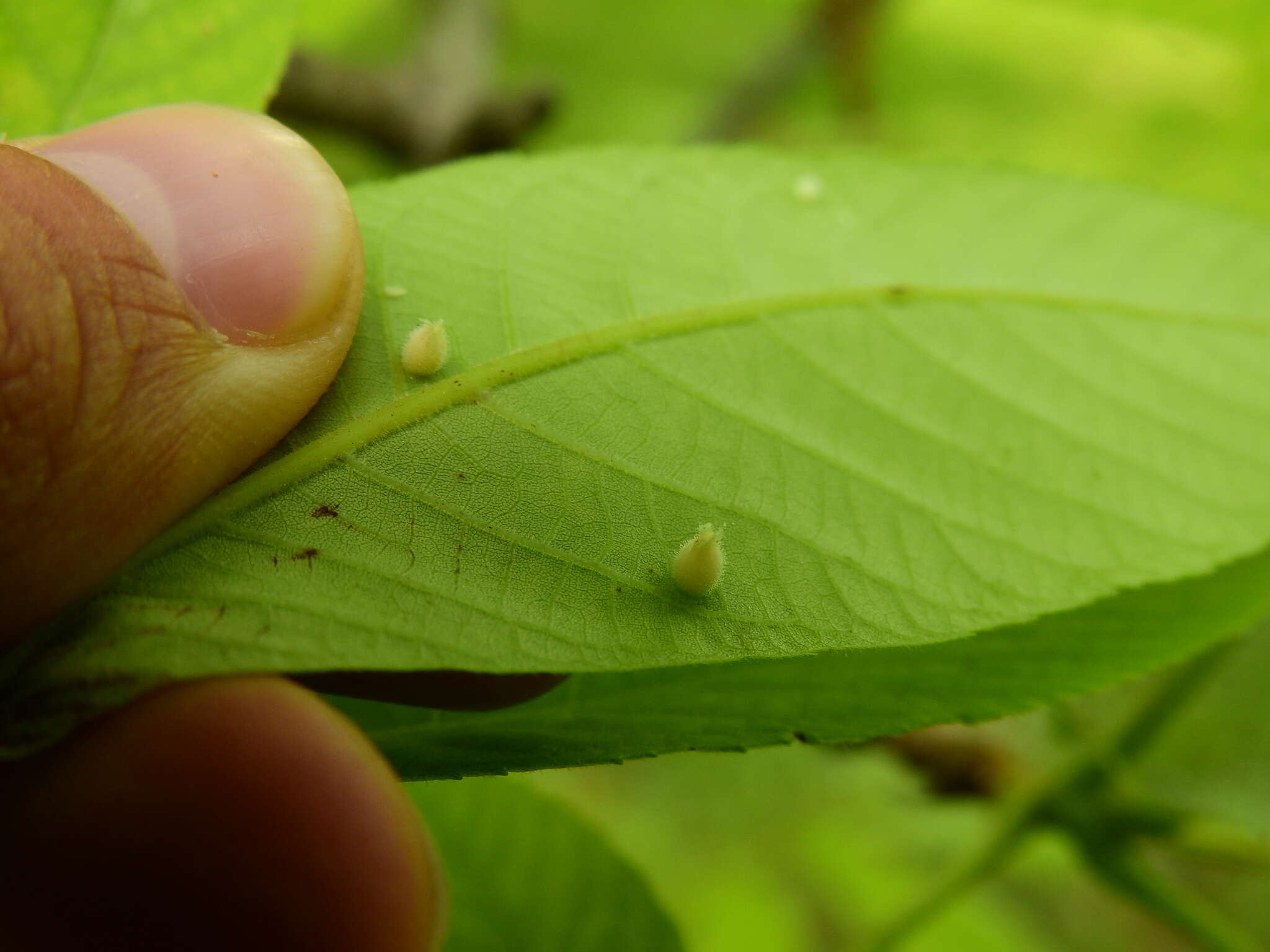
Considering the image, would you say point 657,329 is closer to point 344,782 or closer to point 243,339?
point 243,339

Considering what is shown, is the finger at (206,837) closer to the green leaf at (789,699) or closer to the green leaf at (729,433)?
the green leaf at (729,433)

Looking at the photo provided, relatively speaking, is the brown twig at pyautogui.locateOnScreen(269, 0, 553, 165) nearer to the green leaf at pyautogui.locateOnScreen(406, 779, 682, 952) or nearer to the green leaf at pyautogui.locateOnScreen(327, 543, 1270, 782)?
the green leaf at pyautogui.locateOnScreen(406, 779, 682, 952)

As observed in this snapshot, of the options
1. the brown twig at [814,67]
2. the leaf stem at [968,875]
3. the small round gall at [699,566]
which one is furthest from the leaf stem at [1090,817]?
the brown twig at [814,67]

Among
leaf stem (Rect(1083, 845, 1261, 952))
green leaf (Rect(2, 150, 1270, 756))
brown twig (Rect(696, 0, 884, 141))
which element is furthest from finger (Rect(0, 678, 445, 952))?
brown twig (Rect(696, 0, 884, 141))

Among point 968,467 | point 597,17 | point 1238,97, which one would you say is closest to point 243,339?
point 968,467

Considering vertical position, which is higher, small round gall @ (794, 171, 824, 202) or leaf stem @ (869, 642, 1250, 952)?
small round gall @ (794, 171, 824, 202)

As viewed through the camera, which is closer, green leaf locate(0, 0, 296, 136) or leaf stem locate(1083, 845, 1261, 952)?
green leaf locate(0, 0, 296, 136)

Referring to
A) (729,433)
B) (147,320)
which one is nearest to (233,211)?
(147,320)
